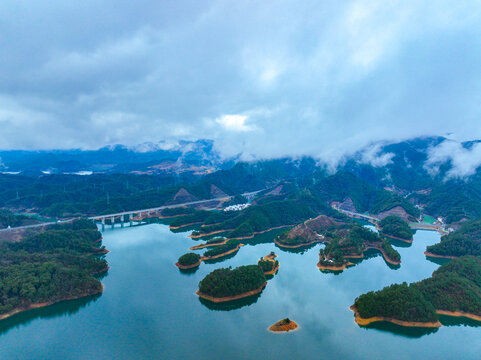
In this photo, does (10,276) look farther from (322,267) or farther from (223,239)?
(322,267)

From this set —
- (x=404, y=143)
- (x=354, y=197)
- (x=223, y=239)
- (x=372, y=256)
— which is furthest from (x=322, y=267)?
(x=404, y=143)

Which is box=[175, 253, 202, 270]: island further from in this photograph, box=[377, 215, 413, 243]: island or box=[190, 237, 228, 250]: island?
box=[377, 215, 413, 243]: island

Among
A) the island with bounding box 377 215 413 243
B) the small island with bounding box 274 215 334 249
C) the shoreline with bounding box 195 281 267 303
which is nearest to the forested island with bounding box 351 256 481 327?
the shoreline with bounding box 195 281 267 303

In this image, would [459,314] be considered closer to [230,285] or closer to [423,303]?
[423,303]

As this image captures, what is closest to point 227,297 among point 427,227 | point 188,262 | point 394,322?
point 188,262

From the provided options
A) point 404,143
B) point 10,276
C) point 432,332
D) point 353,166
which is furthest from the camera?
point 404,143

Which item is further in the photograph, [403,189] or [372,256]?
[403,189]

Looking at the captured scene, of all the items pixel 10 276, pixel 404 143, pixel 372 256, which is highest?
pixel 404 143
